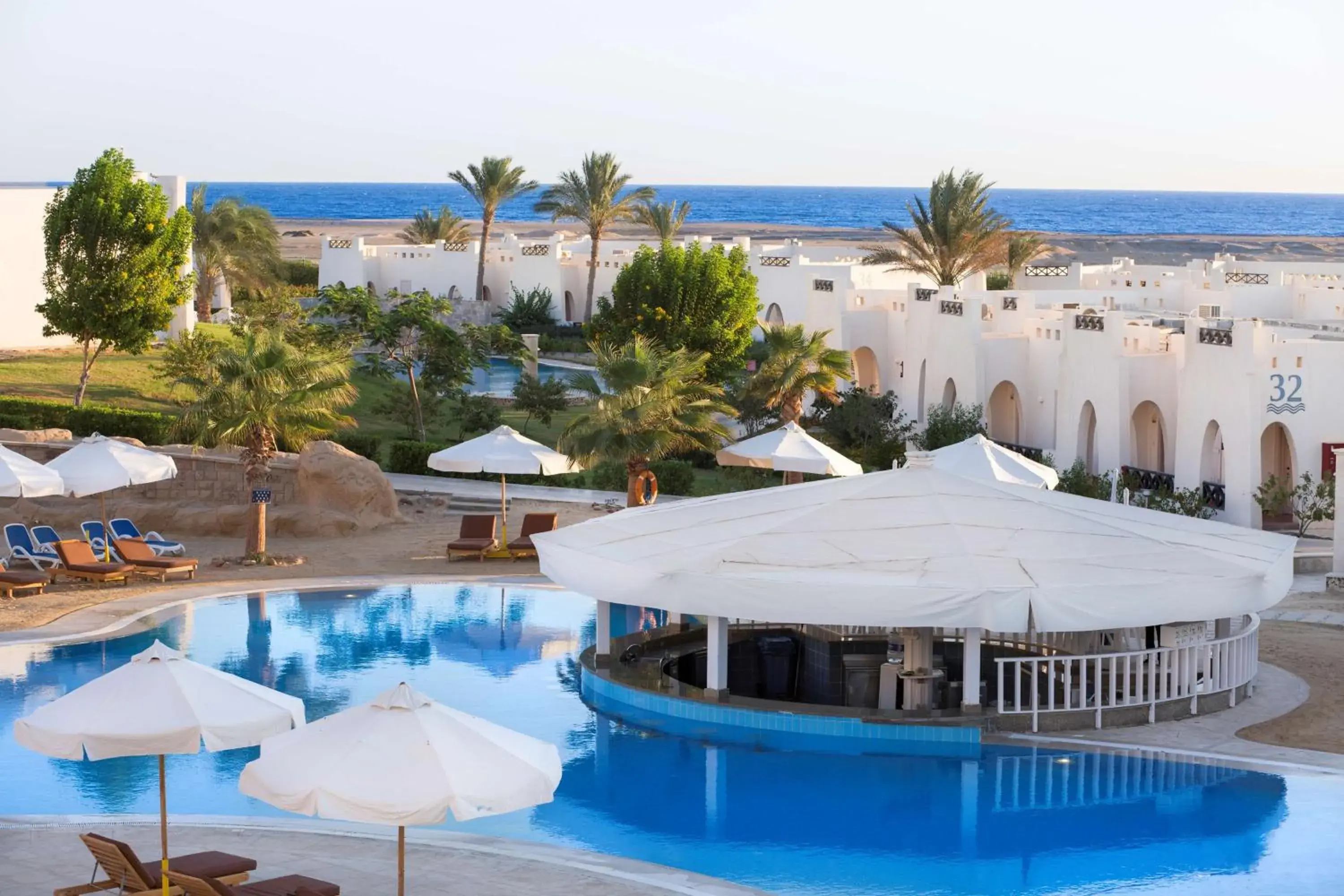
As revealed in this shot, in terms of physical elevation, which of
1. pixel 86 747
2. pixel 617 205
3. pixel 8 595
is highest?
pixel 617 205

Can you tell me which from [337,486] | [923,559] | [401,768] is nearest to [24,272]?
[337,486]

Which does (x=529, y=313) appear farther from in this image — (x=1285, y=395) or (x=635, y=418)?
(x=635, y=418)

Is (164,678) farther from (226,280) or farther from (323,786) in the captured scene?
(226,280)

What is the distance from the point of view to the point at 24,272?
49688 millimetres

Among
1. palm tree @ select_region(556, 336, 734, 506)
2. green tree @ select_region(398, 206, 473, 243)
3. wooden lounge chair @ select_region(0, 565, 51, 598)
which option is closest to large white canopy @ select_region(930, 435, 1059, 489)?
palm tree @ select_region(556, 336, 734, 506)

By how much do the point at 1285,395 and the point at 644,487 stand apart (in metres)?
12.9

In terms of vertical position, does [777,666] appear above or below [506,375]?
below

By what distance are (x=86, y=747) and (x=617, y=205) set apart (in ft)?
197

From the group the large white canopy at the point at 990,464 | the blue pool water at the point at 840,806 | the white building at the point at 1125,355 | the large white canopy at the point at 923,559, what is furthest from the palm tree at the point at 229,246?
the large white canopy at the point at 923,559

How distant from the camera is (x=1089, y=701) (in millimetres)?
18453

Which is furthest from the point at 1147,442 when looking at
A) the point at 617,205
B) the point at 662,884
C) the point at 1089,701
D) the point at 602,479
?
the point at 617,205

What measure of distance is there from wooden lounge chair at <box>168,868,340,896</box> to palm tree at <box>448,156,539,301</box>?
6068 centimetres

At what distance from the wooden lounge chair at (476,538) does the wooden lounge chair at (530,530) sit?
36 cm

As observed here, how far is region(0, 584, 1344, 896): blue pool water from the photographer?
1393cm
